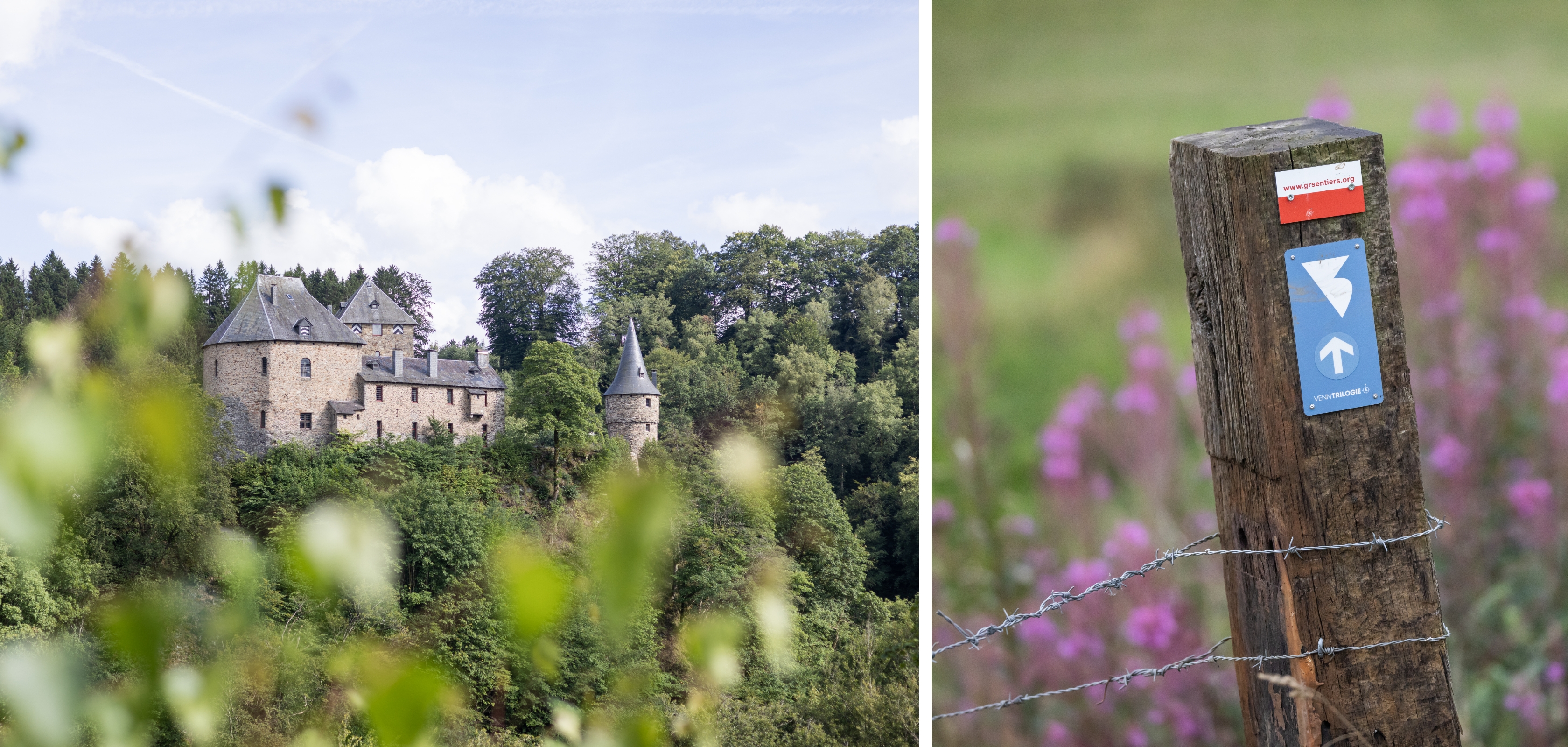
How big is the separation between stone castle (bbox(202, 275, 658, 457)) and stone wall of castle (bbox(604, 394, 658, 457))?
1222 millimetres

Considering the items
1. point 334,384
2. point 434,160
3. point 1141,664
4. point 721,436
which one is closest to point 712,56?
point 434,160

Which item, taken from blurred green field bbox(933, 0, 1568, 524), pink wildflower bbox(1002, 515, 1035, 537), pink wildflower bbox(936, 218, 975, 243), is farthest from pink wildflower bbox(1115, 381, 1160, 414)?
pink wildflower bbox(936, 218, 975, 243)

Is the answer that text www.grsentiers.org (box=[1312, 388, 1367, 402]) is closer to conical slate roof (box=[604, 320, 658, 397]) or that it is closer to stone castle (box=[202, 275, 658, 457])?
stone castle (box=[202, 275, 658, 457])

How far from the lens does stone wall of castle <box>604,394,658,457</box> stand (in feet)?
34.7

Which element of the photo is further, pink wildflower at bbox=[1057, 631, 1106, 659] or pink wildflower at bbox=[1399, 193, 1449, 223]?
pink wildflower at bbox=[1399, 193, 1449, 223]

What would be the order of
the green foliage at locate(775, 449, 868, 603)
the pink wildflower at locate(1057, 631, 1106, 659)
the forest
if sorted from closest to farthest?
the pink wildflower at locate(1057, 631, 1106, 659), the forest, the green foliage at locate(775, 449, 868, 603)

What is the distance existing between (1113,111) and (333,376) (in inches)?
339

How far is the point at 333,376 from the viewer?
9.70 metres

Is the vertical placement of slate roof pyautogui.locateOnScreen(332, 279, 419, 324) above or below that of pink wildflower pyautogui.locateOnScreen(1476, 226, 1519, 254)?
above

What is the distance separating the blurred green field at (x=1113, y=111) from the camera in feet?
8.80

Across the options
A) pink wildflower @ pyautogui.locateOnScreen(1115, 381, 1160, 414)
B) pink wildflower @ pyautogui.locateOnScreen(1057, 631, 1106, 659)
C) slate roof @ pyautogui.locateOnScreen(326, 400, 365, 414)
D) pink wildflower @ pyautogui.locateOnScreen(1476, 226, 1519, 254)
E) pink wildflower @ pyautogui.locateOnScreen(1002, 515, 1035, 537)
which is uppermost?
pink wildflower @ pyautogui.locateOnScreen(1476, 226, 1519, 254)

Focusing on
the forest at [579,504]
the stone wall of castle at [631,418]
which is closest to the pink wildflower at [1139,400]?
the forest at [579,504]

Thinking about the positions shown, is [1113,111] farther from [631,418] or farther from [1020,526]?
[631,418]

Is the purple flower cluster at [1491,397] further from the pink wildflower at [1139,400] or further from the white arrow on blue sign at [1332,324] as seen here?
the white arrow on blue sign at [1332,324]
